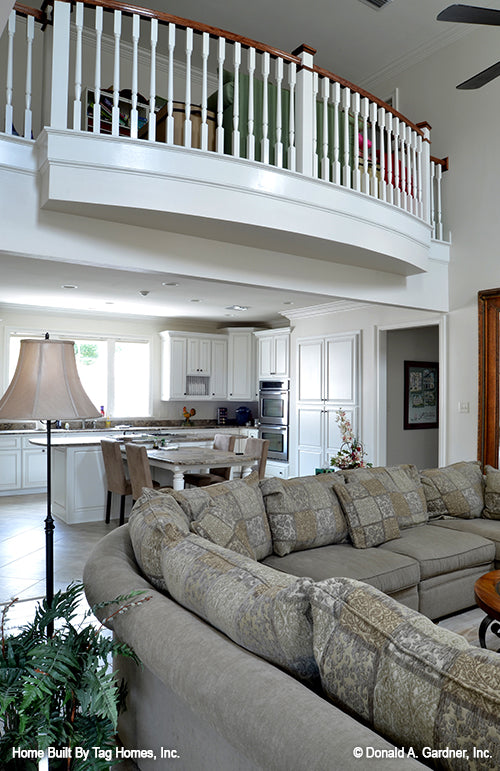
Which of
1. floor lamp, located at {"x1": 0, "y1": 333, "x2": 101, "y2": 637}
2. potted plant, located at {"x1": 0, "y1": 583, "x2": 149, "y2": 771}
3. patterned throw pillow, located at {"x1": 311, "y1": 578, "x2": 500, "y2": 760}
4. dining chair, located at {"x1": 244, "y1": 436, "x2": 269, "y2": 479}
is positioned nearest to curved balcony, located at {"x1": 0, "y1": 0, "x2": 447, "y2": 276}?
floor lamp, located at {"x1": 0, "y1": 333, "x2": 101, "y2": 637}

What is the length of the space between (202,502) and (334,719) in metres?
1.64

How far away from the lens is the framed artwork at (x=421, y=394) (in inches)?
272

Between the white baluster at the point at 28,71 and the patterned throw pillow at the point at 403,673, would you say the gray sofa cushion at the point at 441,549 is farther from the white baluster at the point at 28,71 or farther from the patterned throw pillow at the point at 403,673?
the white baluster at the point at 28,71

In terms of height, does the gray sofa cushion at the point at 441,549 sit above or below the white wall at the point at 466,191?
below

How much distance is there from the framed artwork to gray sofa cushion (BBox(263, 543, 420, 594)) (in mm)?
4062

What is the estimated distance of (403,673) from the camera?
1032 millimetres

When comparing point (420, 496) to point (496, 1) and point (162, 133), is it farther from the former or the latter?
point (496, 1)

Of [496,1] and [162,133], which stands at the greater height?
[496,1]

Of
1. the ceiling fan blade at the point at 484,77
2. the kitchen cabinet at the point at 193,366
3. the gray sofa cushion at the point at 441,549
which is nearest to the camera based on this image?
the ceiling fan blade at the point at 484,77

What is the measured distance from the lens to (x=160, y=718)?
158cm

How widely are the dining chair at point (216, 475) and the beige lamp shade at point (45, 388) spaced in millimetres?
3221

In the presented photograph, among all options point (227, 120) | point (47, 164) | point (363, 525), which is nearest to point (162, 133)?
point (227, 120)

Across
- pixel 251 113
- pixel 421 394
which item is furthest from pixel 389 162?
pixel 421 394

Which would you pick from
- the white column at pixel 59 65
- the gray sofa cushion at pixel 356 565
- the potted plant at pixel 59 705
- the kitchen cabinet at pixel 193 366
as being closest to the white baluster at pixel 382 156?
the white column at pixel 59 65
